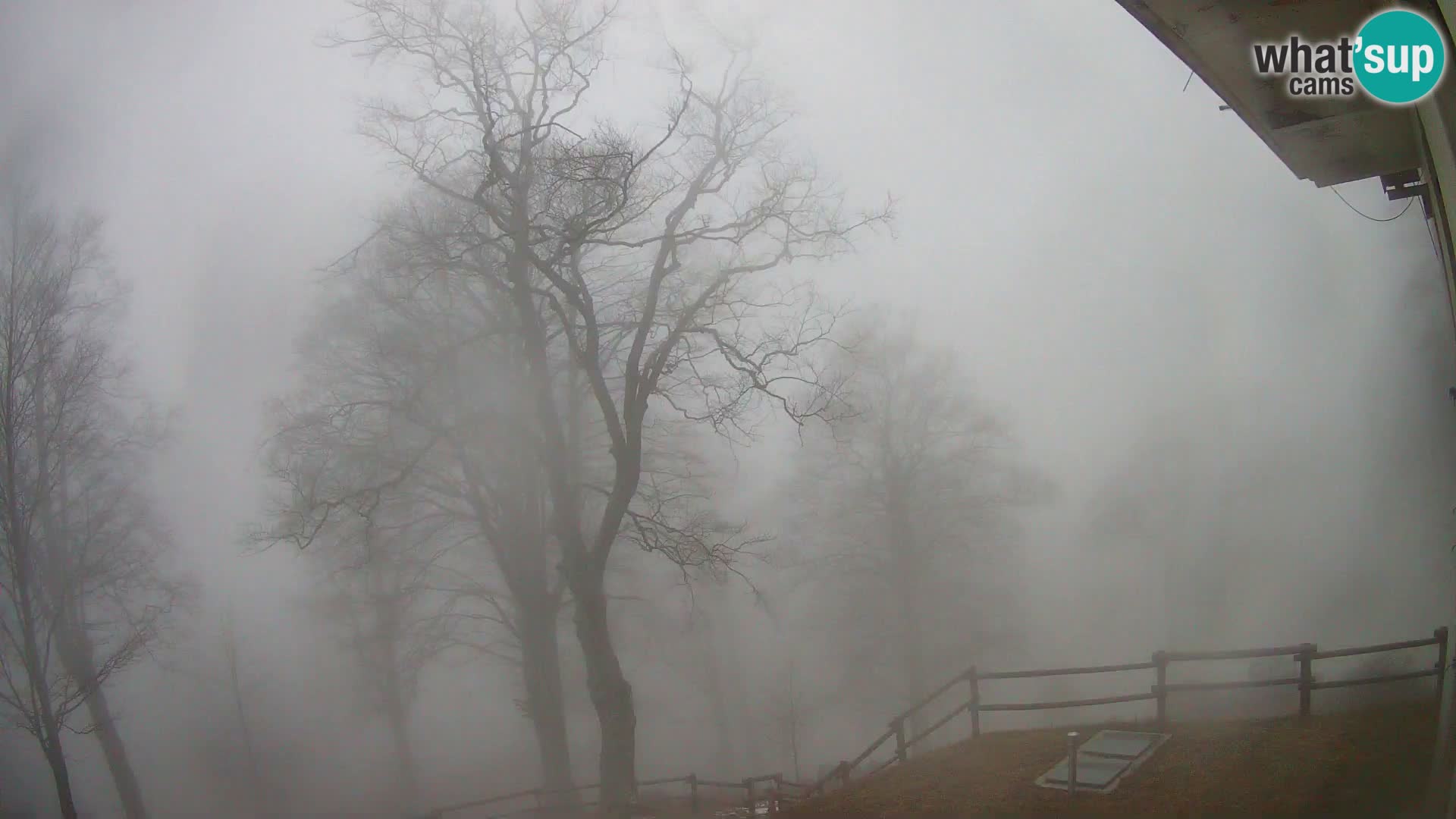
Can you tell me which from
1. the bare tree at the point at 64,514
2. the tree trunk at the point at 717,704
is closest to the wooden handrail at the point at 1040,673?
the tree trunk at the point at 717,704

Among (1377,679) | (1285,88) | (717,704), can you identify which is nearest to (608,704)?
(717,704)

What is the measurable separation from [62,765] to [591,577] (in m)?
3.67

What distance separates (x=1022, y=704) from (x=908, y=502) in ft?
5.40

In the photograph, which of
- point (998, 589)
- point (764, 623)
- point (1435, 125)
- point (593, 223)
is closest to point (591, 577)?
point (764, 623)

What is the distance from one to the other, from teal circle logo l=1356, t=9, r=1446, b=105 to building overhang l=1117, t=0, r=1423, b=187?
0.07 metres

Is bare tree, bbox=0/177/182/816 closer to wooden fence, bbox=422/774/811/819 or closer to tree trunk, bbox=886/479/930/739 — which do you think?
wooden fence, bbox=422/774/811/819

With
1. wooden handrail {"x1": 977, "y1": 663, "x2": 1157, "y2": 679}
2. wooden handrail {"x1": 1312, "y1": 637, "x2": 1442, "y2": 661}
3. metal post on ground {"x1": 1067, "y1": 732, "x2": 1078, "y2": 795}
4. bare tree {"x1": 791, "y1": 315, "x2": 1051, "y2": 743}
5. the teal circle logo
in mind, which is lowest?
metal post on ground {"x1": 1067, "y1": 732, "x2": 1078, "y2": 795}

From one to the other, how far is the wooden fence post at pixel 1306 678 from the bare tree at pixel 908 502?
1934 mm

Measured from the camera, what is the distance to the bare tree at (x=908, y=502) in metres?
6.16

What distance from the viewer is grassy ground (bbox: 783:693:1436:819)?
3.79 metres

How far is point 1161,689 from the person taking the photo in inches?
188

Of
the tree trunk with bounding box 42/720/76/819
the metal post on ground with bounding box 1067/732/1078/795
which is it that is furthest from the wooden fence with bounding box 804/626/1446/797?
the tree trunk with bounding box 42/720/76/819

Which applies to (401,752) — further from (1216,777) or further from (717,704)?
(1216,777)

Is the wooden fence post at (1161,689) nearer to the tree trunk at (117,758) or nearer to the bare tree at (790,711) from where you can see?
the bare tree at (790,711)
